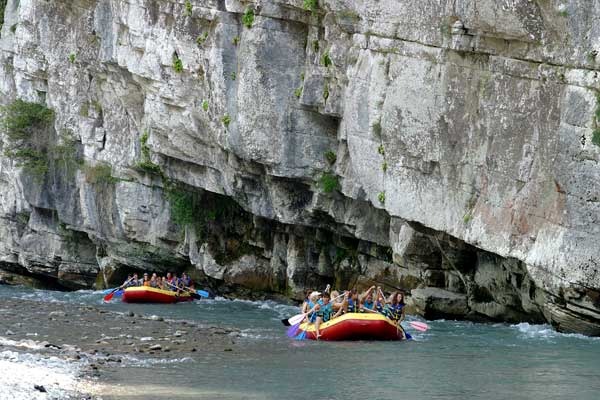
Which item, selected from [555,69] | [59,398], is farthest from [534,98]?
[59,398]

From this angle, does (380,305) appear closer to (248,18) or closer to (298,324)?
A: (298,324)

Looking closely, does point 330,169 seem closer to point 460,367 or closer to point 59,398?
point 460,367

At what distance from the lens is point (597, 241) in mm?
26500

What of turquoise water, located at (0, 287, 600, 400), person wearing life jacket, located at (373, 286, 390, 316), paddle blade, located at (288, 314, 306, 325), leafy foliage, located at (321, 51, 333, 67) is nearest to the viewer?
turquoise water, located at (0, 287, 600, 400)

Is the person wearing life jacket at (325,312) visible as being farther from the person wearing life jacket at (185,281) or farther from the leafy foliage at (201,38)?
the person wearing life jacket at (185,281)

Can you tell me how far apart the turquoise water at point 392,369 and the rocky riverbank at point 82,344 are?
0.53m

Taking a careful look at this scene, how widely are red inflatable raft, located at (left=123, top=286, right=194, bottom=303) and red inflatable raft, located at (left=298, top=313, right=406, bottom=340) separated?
13.9 meters

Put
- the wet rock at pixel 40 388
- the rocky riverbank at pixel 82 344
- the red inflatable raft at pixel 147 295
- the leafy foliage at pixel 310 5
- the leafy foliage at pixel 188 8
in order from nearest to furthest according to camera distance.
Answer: the wet rock at pixel 40 388, the rocky riverbank at pixel 82 344, the leafy foliage at pixel 310 5, the leafy foliage at pixel 188 8, the red inflatable raft at pixel 147 295

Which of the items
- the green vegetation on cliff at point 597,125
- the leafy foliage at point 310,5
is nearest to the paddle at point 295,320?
the leafy foliage at point 310,5

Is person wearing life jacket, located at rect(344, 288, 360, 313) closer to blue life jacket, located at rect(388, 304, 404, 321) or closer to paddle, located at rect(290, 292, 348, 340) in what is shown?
paddle, located at rect(290, 292, 348, 340)

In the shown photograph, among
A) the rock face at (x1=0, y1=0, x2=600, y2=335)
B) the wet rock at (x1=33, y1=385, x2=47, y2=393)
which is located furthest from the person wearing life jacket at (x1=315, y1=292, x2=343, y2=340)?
the wet rock at (x1=33, y1=385, x2=47, y2=393)

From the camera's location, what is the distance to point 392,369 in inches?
1008

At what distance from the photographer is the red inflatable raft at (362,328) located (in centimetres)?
3011

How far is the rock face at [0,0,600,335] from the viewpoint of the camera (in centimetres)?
2769
